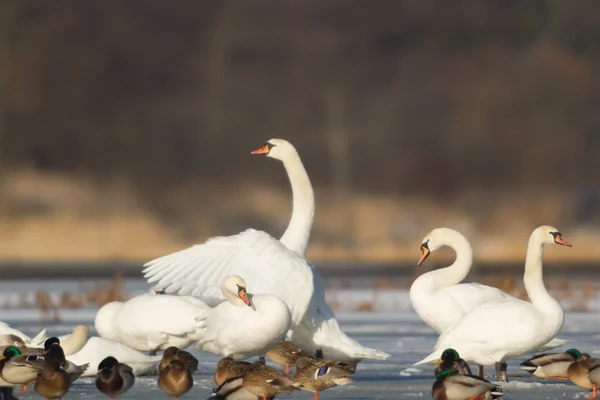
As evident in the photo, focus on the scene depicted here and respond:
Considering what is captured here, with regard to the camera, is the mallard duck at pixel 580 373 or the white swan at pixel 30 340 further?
the white swan at pixel 30 340

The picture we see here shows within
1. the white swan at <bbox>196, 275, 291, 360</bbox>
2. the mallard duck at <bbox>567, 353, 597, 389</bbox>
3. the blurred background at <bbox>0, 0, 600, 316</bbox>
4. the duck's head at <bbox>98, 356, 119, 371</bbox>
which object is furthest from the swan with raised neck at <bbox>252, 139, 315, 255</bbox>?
the blurred background at <bbox>0, 0, 600, 316</bbox>

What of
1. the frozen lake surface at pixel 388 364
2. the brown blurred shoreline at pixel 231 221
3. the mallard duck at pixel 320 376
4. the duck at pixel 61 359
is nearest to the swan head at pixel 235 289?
the frozen lake surface at pixel 388 364

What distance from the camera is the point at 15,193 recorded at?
30406mm

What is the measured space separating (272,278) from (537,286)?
5.95 feet

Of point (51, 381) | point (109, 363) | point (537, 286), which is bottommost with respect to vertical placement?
point (51, 381)

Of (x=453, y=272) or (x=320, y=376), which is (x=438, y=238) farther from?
(x=320, y=376)

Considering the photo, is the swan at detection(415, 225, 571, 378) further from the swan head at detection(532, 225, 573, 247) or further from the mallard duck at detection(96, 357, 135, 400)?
the mallard duck at detection(96, 357, 135, 400)

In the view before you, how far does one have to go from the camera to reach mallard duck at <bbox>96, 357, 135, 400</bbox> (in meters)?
7.61

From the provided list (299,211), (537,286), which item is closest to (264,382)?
(537,286)

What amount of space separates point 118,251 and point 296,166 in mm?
17535

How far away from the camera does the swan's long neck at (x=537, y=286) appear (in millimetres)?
8773

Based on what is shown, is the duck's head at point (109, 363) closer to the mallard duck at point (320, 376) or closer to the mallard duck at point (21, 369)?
the mallard duck at point (21, 369)

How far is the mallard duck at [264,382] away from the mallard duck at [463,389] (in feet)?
2.76

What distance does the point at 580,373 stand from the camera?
7.97 meters
